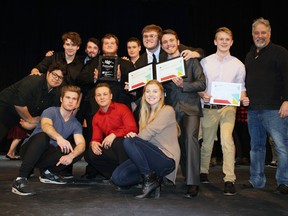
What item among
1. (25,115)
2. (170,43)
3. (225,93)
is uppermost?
(170,43)

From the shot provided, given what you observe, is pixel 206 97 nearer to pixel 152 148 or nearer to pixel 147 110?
pixel 147 110

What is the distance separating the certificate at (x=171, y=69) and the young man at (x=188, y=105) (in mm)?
67

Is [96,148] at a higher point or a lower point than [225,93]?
lower

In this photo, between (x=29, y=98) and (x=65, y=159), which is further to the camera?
(x=29, y=98)

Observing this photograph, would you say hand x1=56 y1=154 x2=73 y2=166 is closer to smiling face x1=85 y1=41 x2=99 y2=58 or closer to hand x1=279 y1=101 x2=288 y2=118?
smiling face x1=85 y1=41 x2=99 y2=58

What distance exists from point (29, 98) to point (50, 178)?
0.80 meters

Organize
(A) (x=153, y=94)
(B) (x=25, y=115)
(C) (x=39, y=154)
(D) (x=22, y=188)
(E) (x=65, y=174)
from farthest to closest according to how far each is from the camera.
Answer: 1. (E) (x=65, y=174)
2. (B) (x=25, y=115)
3. (C) (x=39, y=154)
4. (A) (x=153, y=94)
5. (D) (x=22, y=188)

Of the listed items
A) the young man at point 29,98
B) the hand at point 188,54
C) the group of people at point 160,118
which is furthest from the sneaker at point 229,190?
the young man at point 29,98

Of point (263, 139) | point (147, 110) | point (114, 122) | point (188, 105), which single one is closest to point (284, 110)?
point (263, 139)

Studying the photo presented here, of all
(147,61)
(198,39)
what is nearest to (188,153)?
(147,61)

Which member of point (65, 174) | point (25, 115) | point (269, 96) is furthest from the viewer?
point (65, 174)

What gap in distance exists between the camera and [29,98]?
3.75 meters

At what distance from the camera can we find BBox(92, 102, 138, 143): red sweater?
142 inches

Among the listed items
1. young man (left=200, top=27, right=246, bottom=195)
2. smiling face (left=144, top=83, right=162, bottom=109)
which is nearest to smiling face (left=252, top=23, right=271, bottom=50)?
young man (left=200, top=27, right=246, bottom=195)
